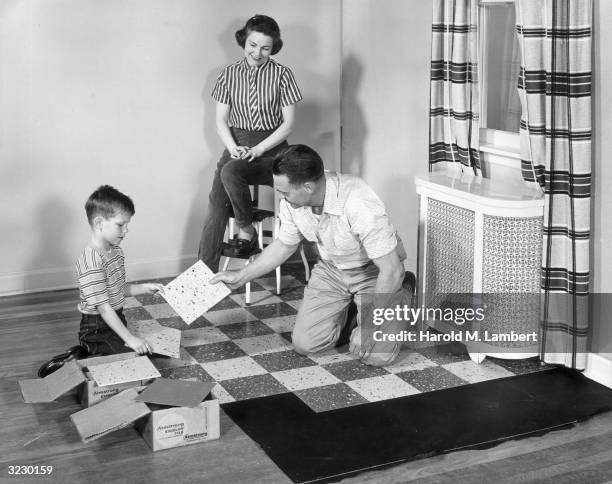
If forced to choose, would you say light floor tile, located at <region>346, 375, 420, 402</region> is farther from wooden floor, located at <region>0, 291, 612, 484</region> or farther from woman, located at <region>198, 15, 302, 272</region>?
woman, located at <region>198, 15, 302, 272</region>

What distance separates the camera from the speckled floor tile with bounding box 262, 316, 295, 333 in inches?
163

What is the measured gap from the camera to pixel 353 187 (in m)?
3.62

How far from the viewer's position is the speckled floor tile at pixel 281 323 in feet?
13.6

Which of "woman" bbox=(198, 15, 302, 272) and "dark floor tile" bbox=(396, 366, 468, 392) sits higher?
"woman" bbox=(198, 15, 302, 272)

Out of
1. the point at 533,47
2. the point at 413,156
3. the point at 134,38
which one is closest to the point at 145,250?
the point at 134,38

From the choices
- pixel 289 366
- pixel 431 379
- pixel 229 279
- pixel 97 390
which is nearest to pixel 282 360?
pixel 289 366

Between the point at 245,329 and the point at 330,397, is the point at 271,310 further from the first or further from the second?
the point at 330,397

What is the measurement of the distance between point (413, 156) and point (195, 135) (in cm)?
119

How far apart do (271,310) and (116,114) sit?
1.32 metres

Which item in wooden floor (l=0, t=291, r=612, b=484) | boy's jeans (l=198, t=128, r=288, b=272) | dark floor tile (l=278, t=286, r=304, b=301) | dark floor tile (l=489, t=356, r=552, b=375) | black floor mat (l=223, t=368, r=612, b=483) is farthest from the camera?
dark floor tile (l=278, t=286, r=304, b=301)

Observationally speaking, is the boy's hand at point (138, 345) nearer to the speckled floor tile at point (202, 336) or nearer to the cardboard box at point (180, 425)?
the speckled floor tile at point (202, 336)

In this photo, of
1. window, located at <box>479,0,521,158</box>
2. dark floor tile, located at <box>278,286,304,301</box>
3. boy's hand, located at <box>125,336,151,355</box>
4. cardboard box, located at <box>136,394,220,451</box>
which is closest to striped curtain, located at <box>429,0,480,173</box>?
window, located at <box>479,0,521,158</box>

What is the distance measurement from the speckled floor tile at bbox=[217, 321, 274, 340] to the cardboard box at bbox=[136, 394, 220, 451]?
1064 mm

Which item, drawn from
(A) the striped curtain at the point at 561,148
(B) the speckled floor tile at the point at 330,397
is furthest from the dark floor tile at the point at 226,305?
(A) the striped curtain at the point at 561,148
